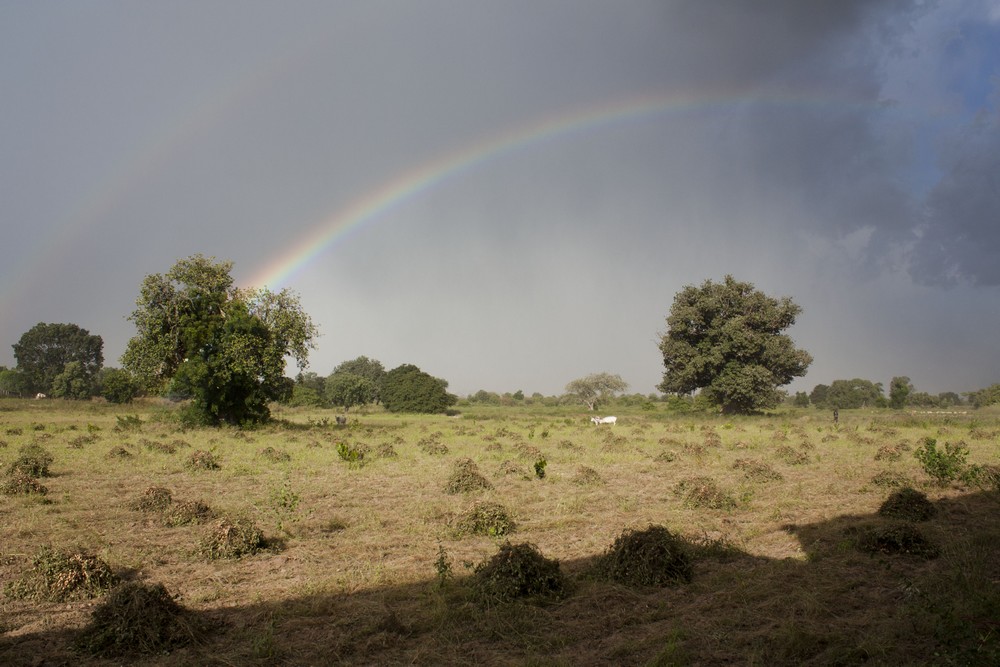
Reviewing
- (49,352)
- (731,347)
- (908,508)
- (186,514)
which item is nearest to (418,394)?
(731,347)

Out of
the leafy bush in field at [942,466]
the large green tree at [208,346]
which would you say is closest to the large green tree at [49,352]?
the large green tree at [208,346]

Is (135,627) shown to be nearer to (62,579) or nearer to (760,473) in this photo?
(62,579)

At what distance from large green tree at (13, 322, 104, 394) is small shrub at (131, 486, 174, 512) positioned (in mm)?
119515

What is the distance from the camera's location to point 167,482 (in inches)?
706

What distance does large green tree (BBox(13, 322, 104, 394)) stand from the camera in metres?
114

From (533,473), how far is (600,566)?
1054cm

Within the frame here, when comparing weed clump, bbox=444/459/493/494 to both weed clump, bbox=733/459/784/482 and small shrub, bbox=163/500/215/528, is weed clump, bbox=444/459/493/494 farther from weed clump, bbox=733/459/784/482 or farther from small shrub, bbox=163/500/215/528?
weed clump, bbox=733/459/784/482

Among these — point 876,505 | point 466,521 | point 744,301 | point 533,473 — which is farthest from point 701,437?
point 744,301

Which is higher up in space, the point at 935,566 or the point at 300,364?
the point at 300,364

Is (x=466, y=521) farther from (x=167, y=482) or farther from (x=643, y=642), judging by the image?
(x=167, y=482)

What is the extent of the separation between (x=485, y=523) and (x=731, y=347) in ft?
167

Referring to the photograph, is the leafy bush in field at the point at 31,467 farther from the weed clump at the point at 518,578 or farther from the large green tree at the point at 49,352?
the large green tree at the point at 49,352

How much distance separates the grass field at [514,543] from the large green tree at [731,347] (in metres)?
36.5

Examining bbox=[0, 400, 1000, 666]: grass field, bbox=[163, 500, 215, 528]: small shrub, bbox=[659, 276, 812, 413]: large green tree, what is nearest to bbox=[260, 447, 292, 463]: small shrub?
bbox=[0, 400, 1000, 666]: grass field
